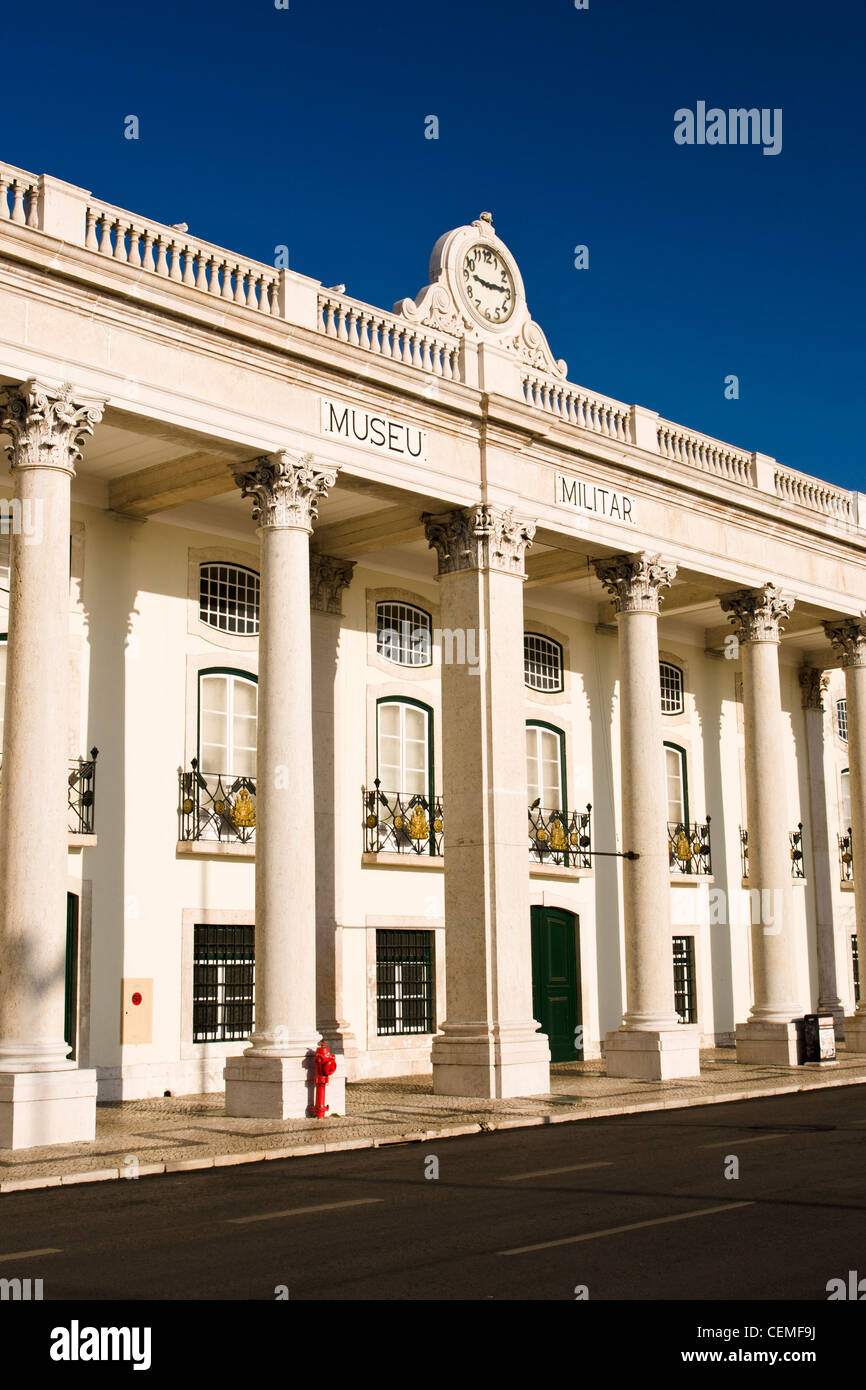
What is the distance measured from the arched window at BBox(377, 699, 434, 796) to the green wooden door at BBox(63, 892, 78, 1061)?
6.62 metres

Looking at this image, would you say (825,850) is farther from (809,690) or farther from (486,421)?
(486,421)

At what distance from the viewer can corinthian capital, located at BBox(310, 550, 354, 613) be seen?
25.1 meters

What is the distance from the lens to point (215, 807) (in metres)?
23.5

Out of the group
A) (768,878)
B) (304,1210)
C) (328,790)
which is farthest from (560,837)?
(304,1210)

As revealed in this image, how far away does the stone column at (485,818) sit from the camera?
2130 centimetres

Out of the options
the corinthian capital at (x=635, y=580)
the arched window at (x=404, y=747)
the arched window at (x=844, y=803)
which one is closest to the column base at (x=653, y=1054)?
the arched window at (x=404, y=747)

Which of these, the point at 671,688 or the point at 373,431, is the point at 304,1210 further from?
the point at 671,688

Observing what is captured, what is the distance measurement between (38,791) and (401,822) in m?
10.5

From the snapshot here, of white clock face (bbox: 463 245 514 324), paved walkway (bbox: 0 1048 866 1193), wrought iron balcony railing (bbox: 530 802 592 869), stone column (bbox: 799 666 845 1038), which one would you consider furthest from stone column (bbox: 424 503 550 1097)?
stone column (bbox: 799 666 845 1038)

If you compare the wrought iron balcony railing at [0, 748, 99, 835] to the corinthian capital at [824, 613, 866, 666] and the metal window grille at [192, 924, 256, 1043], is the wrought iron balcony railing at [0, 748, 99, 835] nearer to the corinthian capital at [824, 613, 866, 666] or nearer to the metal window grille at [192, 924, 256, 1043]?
the metal window grille at [192, 924, 256, 1043]

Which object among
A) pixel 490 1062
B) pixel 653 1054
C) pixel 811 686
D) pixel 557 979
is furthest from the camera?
pixel 811 686
